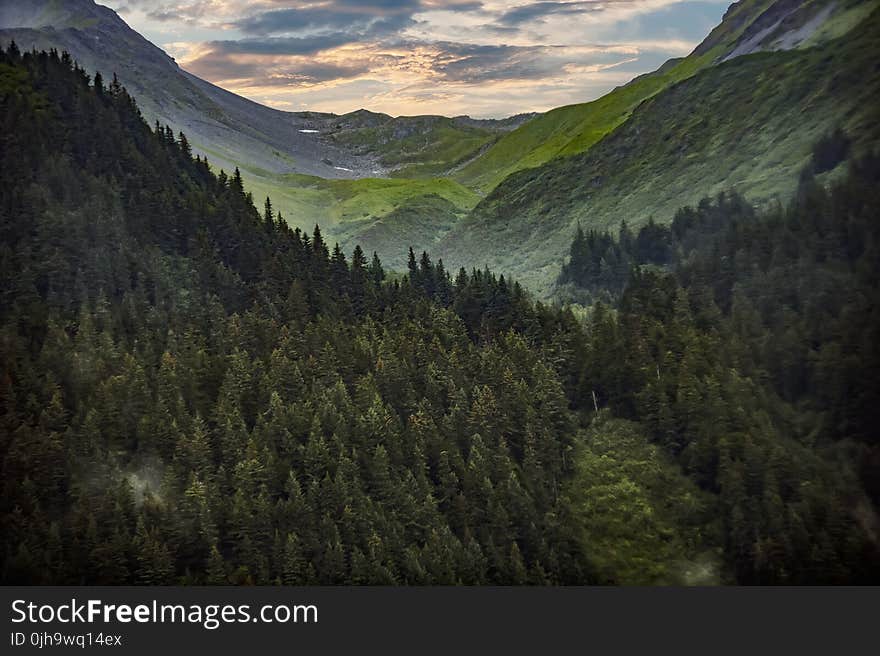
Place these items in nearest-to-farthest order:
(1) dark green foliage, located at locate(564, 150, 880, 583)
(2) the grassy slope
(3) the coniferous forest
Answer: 1. (3) the coniferous forest
2. (1) dark green foliage, located at locate(564, 150, 880, 583)
3. (2) the grassy slope

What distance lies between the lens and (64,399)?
6259 centimetres

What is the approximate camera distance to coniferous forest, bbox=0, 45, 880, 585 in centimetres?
5641

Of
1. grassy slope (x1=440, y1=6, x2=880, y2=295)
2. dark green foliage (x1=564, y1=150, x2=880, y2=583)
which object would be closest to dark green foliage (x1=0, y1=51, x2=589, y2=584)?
dark green foliage (x1=564, y1=150, x2=880, y2=583)

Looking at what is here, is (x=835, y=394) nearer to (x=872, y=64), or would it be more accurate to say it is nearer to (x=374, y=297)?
(x=374, y=297)

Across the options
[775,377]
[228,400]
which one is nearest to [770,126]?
[775,377]

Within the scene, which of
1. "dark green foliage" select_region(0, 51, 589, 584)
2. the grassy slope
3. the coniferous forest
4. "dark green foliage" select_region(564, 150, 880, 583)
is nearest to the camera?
"dark green foliage" select_region(0, 51, 589, 584)

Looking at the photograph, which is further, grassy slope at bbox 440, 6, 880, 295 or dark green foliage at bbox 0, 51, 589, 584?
grassy slope at bbox 440, 6, 880, 295

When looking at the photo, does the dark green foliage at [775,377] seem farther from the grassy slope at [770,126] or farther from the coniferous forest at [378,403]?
the grassy slope at [770,126]

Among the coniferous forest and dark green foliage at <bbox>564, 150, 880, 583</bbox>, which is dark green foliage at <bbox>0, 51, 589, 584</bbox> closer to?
the coniferous forest

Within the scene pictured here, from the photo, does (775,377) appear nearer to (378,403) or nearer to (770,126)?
(378,403)

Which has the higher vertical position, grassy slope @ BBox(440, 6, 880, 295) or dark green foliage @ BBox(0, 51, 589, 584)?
grassy slope @ BBox(440, 6, 880, 295)

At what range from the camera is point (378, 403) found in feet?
234

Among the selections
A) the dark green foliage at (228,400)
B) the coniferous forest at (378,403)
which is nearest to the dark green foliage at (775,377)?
the coniferous forest at (378,403)

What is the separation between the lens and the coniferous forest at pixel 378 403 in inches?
2221
